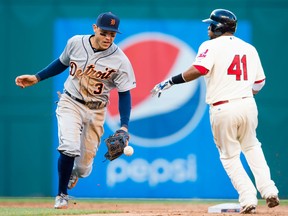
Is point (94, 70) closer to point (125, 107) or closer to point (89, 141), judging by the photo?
point (125, 107)

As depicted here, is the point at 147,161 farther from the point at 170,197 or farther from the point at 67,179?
the point at 67,179

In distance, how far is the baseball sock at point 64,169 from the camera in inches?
282

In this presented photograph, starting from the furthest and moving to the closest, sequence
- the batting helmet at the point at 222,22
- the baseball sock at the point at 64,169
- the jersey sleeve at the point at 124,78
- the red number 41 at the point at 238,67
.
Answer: the jersey sleeve at the point at 124,78 < the baseball sock at the point at 64,169 < the batting helmet at the point at 222,22 < the red number 41 at the point at 238,67

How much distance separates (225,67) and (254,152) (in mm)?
758

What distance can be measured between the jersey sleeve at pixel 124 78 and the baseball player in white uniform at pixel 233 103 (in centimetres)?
46

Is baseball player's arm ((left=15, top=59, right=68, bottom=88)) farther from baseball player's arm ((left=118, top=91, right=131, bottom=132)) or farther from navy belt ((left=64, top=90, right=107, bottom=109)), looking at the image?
baseball player's arm ((left=118, top=91, right=131, bottom=132))

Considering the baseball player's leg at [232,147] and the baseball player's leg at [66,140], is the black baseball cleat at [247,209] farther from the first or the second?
the baseball player's leg at [66,140]

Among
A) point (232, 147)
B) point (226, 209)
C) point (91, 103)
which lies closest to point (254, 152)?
point (232, 147)

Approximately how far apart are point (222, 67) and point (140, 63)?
3373 millimetres

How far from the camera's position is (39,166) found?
33.0 feet

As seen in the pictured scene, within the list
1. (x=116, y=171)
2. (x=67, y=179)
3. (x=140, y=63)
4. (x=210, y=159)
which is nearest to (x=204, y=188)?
(x=210, y=159)

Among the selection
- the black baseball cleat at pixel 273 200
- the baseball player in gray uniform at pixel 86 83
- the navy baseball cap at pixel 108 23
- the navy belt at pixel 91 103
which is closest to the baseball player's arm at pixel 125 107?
A: the baseball player in gray uniform at pixel 86 83

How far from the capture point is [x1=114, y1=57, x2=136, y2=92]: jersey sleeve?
727 centimetres

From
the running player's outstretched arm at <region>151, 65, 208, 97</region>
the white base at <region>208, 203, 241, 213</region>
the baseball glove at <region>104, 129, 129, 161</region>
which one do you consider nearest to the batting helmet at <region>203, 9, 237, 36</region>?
the running player's outstretched arm at <region>151, 65, 208, 97</region>
